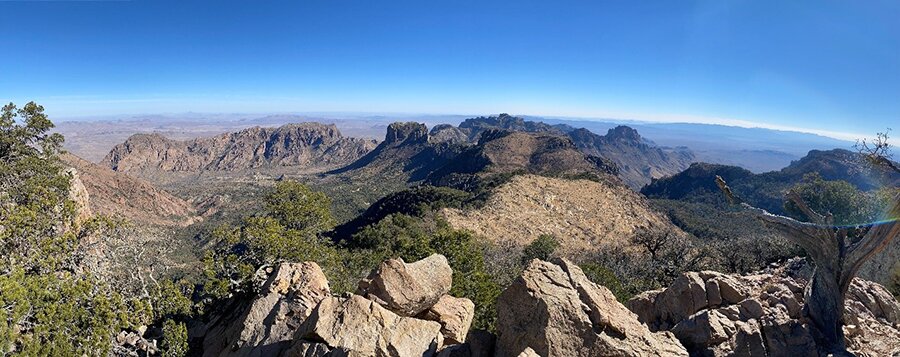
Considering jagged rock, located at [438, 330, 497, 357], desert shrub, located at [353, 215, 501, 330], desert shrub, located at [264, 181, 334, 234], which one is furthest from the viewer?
desert shrub, located at [264, 181, 334, 234]

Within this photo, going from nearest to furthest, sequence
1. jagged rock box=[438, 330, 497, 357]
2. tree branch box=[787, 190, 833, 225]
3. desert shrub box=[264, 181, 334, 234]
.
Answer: jagged rock box=[438, 330, 497, 357] → tree branch box=[787, 190, 833, 225] → desert shrub box=[264, 181, 334, 234]

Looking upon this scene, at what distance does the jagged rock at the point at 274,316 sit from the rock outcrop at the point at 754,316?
1306 centimetres

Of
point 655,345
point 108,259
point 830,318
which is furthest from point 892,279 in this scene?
point 108,259

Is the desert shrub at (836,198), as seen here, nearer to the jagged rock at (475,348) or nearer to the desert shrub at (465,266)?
the desert shrub at (465,266)

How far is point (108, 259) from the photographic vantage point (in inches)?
703

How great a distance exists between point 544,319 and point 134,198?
175048 millimetres

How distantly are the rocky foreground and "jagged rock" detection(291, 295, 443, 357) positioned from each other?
0.11 feet

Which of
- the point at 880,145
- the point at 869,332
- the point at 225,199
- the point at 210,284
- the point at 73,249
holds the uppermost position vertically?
the point at 880,145

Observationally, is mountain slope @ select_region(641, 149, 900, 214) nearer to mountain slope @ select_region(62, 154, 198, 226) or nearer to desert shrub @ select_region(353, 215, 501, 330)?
desert shrub @ select_region(353, 215, 501, 330)

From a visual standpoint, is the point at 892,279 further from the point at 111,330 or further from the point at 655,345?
the point at 111,330

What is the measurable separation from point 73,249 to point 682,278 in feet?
76.5

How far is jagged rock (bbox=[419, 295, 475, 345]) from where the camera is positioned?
15868 mm

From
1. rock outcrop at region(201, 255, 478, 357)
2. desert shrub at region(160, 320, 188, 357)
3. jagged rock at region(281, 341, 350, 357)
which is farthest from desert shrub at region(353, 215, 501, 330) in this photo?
desert shrub at region(160, 320, 188, 357)

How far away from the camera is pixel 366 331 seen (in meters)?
13.0
